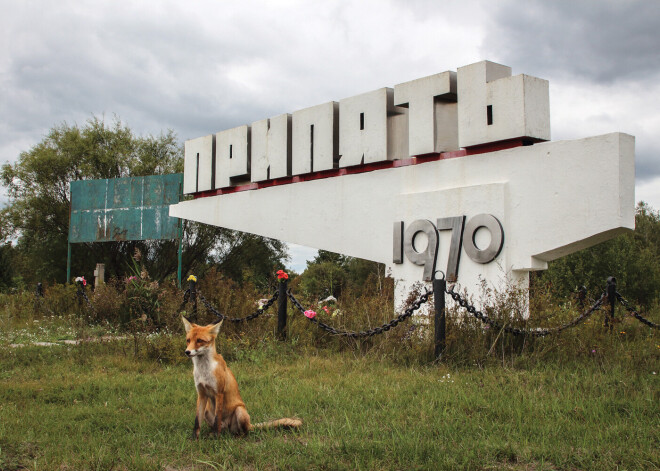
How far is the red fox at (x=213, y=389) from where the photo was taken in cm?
450

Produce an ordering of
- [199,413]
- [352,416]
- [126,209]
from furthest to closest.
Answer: [126,209], [352,416], [199,413]

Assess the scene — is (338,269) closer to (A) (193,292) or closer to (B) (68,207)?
(B) (68,207)

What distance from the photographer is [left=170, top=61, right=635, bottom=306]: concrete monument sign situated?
9.14m

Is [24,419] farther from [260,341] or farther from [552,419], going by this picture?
[552,419]

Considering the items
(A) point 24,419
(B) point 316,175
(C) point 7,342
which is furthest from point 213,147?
(A) point 24,419

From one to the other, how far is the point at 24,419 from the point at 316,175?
8762 mm

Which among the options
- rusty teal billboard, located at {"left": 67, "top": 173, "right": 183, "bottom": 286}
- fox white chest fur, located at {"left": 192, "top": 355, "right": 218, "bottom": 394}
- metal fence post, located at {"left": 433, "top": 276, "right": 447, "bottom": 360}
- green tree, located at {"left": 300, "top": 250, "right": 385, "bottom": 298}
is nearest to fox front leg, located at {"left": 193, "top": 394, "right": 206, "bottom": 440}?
fox white chest fur, located at {"left": 192, "top": 355, "right": 218, "bottom": 394}

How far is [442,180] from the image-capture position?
10.9 meters

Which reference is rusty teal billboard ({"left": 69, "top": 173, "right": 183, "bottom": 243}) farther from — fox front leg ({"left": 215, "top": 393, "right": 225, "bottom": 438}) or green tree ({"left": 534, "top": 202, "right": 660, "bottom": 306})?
fox front leg ({"left": 215, "top": 393, "right": 225, "bottom": 438})

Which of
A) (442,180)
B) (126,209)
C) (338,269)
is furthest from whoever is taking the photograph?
(338,269)

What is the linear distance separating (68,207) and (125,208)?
23.4 ft

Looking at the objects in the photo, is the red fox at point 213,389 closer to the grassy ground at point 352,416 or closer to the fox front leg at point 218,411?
the fox front leg at point 218,411

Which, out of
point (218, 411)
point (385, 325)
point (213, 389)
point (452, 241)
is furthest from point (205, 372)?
point (452, 241)

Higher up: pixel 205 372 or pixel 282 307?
pixel 282 307
